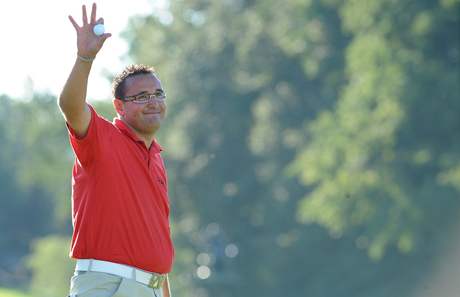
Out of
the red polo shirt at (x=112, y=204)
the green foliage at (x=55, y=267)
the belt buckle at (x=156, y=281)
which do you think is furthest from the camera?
the green foliage at (x=55, y=267)

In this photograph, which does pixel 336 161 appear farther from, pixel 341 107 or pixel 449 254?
pixel 449 254

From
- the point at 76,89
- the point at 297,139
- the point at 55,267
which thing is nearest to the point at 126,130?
the point at 76,89

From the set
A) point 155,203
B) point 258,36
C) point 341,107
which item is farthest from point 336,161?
point 155,203

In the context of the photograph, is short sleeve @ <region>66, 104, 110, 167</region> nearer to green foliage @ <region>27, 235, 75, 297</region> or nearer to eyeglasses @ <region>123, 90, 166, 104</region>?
eyeglasses @ <region>123, 90, 166, 104</region>

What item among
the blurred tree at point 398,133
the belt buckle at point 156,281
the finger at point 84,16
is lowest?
the belt buckle at point 156,281

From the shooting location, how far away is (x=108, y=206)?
6.13 m

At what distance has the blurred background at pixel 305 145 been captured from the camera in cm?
3150

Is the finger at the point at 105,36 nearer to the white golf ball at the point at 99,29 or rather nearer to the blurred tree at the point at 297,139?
the white golf ball at the point at 99,29

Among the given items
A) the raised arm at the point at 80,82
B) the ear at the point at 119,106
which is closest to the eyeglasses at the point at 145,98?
the ear at the point at 119,106

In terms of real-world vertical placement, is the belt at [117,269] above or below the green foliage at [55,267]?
below

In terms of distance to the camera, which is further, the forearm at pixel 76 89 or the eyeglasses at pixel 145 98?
the eyeglasses at pixel 145 98

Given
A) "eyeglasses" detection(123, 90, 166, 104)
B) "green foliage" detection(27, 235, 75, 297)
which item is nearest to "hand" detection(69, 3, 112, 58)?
"eyeglasses" detection(123, 90, 166, 104)

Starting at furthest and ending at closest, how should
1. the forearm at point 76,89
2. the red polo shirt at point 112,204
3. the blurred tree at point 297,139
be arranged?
the blurred tree at point 297,139 → the red polo shirt at point 112,204 → the forearm at point 76,89

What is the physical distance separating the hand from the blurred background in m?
23.5
